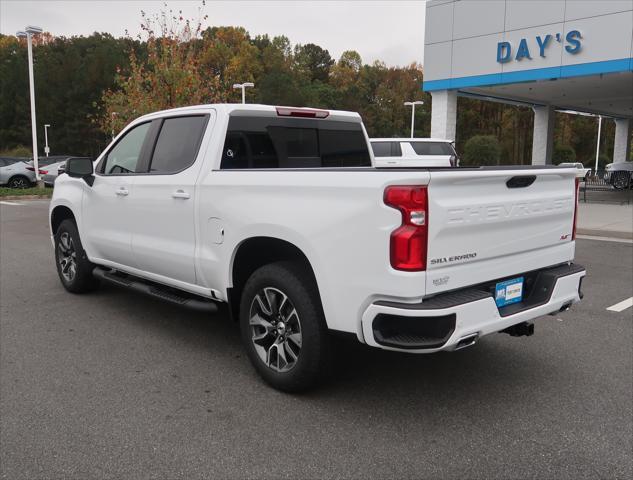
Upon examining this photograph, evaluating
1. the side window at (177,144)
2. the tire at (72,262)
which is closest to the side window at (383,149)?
the tire at (72,262)

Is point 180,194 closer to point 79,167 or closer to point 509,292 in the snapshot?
point 79,167

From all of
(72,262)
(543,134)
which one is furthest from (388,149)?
(543,134)

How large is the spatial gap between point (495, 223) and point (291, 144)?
2.07 meters

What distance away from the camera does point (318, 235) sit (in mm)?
3447

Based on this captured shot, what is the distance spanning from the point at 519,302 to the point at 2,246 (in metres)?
9.52

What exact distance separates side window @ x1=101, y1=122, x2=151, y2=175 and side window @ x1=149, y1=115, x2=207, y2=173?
12.4 inches

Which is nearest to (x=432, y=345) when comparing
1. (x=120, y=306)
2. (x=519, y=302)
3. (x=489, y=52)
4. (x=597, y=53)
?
(x=519, y=302)

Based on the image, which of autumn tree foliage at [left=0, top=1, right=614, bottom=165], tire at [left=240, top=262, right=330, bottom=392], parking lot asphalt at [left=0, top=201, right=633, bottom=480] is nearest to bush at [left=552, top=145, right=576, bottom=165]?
autumn tree foliage at [left=0, top=1, right=614, bottom=165]

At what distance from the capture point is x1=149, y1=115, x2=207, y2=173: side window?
15.3 ft

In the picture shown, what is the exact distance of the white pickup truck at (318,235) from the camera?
313 centimetres

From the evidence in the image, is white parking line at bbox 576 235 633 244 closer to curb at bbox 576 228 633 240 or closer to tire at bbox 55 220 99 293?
curb at bbox 576 228 633 240

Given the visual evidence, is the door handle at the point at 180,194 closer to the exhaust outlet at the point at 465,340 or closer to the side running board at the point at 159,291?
the side running board at the point at 159,291

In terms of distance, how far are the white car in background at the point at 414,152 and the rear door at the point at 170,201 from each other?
11283 millimetres

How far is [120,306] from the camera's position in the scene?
6.12 m
